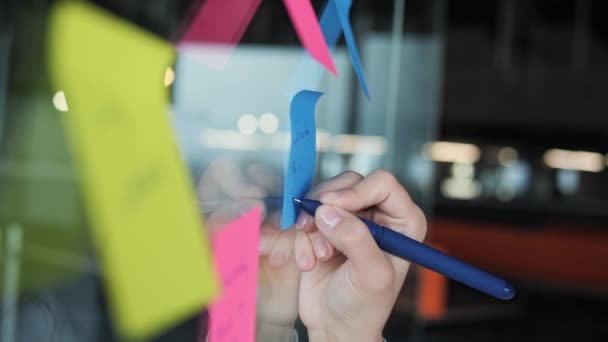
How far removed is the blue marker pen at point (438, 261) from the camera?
0.39m

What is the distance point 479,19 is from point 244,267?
27.7 feet

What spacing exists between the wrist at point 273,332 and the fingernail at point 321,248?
53mm

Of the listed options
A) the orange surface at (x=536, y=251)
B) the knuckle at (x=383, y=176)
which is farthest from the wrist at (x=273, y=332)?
the orange surface at (x=536, y=251)

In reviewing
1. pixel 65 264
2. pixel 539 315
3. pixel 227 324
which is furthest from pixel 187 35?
pixel 539 315

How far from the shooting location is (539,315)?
576 cm

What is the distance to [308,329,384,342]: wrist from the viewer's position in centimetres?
45

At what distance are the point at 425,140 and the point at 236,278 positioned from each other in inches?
90.4

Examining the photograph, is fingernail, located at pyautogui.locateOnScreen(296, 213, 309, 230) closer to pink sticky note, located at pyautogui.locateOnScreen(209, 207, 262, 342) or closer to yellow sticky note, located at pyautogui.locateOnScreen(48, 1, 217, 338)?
pink sticky note, located at pyautogui.locateOnScreen(209, 207, 262, 342)

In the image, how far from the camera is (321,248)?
41 cm

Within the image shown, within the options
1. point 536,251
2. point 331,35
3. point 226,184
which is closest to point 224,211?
point 226,184

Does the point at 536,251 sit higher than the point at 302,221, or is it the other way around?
the point at 302,221

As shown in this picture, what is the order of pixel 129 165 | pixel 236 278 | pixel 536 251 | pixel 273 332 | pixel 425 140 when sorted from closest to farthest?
pixel 129 165 → pixel 236 278 → pixel 273 332 → pixel 425 140 → pixel 536 251

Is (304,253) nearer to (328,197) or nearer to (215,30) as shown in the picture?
(328,197)

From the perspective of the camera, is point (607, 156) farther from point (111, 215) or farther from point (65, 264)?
point (111, 215)
